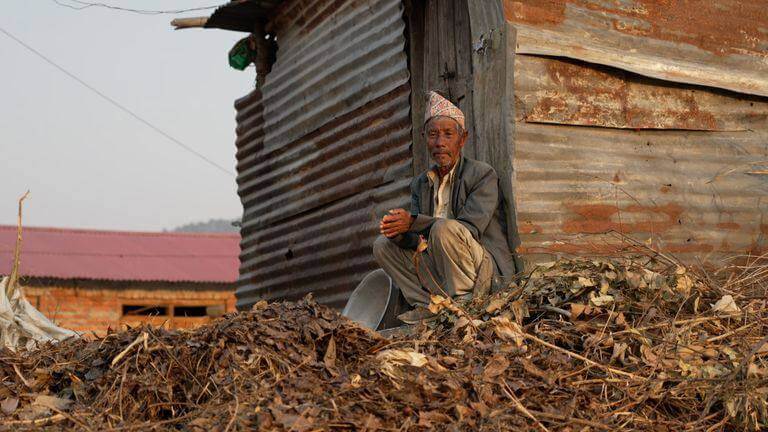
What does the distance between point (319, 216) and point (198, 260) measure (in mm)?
9320

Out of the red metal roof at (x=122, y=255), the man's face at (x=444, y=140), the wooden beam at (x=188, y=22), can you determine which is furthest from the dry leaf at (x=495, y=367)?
the red metal roof at (x=122, y=255)

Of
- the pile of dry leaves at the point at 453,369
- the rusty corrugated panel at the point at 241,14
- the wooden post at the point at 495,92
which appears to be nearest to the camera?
the pile of dry leaves at the point at 453,369

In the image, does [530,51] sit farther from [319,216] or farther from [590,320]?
[319,216]

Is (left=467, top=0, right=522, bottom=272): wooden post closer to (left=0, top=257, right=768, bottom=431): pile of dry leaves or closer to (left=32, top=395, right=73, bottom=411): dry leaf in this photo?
(left=0, top=257, right=768, bottom=431): pile of dry leaves

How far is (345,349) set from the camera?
388cm

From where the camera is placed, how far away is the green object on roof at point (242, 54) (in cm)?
934

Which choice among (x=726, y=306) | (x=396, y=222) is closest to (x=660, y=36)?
(x=396, y=222)

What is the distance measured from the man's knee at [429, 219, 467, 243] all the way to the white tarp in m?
2.99

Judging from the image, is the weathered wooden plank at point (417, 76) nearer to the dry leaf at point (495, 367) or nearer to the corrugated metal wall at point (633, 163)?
the corrugated metal wall at point (633, 163)

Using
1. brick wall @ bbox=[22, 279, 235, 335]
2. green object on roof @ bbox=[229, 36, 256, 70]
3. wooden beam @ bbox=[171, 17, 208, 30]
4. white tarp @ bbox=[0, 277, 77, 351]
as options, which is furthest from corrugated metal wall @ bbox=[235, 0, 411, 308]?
brick wall @ bbox=[22, 279, 235, 335]

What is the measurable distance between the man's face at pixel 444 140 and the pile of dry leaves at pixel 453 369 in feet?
3.92

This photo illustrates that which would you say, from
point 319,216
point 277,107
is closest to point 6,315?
point 319,216

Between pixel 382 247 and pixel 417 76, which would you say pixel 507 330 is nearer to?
pixel 382 247

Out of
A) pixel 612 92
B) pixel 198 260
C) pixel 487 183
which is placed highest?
pixel 612 92
